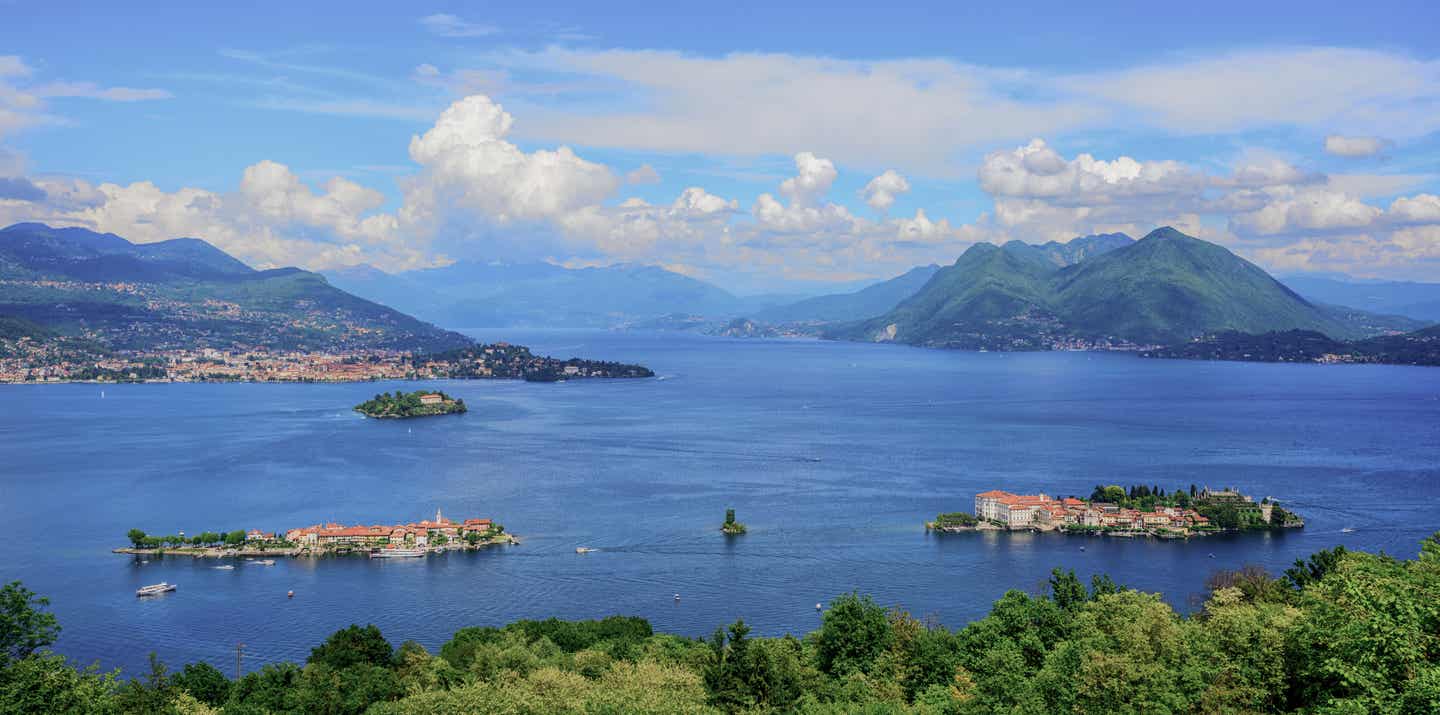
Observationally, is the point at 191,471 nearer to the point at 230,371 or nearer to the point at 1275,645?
the point at 1275,645

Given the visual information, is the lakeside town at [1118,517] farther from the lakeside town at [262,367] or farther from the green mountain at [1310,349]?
the green mountain at [1310,349]

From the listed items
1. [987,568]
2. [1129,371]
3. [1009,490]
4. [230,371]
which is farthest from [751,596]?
[1129,371]

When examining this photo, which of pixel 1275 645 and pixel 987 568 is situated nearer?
pixel 1275 645

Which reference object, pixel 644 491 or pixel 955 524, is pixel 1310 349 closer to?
pixel 955 524

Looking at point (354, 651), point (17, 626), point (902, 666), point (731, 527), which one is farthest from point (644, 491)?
point (17, 626)

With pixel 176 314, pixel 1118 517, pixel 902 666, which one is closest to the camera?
pixel 902 666

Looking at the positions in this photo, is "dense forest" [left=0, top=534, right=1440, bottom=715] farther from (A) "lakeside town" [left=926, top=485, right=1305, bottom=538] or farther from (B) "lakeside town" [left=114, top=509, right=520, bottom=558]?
(A) "lakeside town" [left=926, top=485, right=1305, bottom=538]

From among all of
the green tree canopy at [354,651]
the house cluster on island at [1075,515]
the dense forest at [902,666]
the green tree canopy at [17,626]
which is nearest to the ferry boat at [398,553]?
the dense forest at [902,666]
